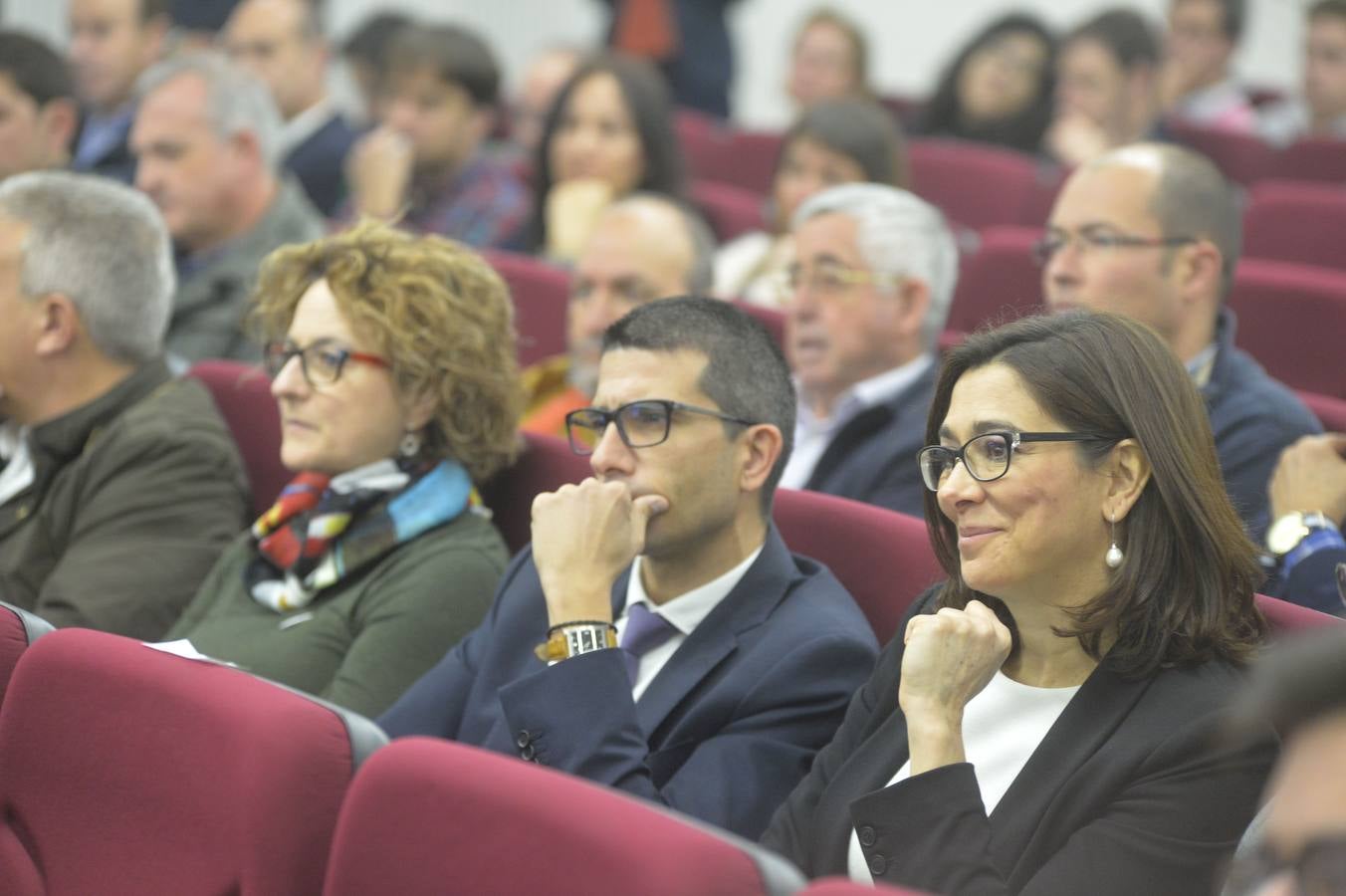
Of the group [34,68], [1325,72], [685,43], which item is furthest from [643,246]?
[685,43]

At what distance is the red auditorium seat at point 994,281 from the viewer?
3857 millimetres

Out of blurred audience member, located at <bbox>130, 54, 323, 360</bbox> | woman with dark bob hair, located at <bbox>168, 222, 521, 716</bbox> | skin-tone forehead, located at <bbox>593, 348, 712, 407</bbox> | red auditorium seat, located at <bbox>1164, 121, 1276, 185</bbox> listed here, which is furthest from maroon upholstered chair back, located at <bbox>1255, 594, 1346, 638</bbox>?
red auditorium seat, located at <bbox>1164, 121, 1276, 185</bbox>

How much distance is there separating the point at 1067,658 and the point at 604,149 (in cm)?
301

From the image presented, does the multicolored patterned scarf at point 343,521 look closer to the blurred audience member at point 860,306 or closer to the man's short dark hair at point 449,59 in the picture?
the blurred audience member at point 860,306

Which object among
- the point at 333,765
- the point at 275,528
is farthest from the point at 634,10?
the point at 333,765

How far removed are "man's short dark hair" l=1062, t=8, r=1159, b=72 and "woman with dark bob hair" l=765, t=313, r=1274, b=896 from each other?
4291 millimetres

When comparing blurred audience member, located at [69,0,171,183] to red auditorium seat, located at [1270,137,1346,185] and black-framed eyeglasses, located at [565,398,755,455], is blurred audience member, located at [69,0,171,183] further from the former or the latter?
black-framed eyeglasses, located at [565,398,755,455]

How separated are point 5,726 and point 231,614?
83 centimetres

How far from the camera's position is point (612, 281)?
352cm

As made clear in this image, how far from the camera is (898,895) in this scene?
128 cm

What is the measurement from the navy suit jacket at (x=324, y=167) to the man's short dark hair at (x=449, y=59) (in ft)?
1.49

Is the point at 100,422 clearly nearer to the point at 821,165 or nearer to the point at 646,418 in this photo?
the point at 646,418

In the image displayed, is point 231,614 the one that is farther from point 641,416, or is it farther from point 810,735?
point 810,735

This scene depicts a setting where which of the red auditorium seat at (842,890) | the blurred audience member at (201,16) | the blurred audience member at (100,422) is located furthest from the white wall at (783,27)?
the red auditorium seat at (842,890)
